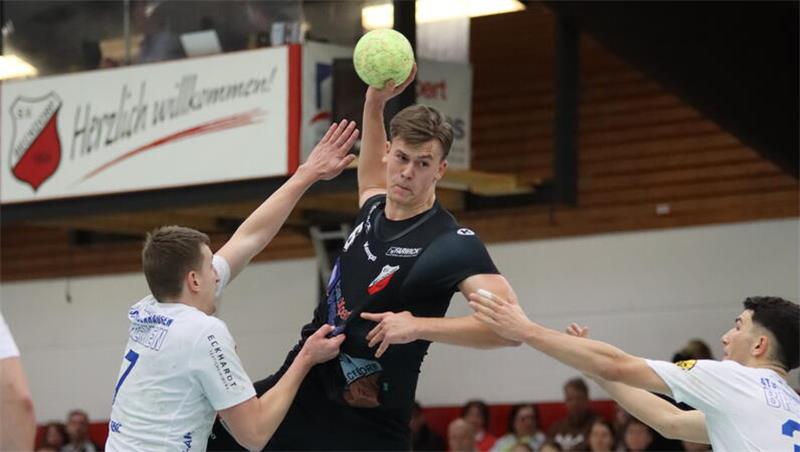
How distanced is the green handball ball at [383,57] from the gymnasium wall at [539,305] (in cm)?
873

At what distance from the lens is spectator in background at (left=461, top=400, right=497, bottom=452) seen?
15.7 metres

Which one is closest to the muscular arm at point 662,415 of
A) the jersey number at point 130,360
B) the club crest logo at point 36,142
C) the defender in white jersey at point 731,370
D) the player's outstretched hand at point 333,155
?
the defender in white jersey at point 731,370

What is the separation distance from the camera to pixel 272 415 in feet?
20.3

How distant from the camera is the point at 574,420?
580 inches

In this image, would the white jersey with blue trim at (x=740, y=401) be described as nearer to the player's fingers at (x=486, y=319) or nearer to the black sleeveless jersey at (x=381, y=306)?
the player's fingers at (x=486, y=319)

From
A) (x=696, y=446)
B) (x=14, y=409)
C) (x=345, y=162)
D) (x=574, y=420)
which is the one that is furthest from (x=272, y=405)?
(x=574, y=420)

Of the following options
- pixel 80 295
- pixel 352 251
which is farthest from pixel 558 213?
pixel 352 251

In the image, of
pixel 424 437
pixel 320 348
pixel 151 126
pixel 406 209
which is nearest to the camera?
pixel 320 348

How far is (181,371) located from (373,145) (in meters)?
1.99

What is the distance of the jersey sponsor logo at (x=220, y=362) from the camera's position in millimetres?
5996

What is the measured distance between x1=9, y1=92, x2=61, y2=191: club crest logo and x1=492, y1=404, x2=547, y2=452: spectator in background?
6006 mm

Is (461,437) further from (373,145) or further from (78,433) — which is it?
(373,145)

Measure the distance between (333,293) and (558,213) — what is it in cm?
1025

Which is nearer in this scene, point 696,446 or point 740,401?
point 740,401
